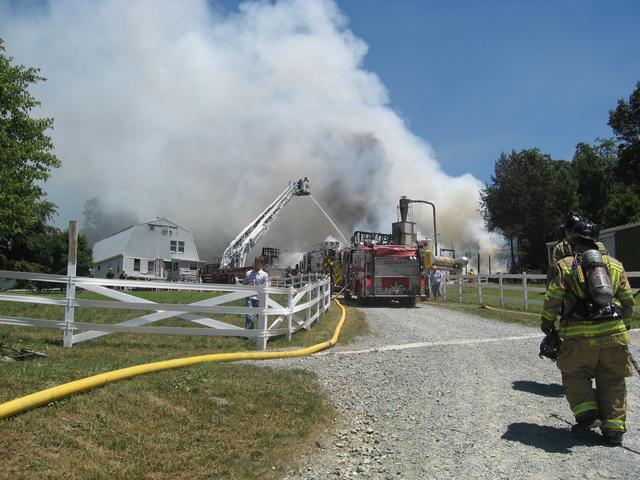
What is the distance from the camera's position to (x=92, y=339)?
27.0ft

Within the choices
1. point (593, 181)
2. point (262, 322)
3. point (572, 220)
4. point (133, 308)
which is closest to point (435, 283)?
point (262, 322)

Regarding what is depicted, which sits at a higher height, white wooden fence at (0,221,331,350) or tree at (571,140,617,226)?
tree at (571,140,617,226)

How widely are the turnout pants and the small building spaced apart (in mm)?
43270

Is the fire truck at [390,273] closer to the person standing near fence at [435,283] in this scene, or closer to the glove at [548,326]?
the person standing near fence at [435,283]

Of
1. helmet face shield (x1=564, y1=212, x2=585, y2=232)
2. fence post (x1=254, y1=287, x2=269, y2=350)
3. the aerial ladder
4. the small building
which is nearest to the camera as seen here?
helmet face shield (x1=564, y1=212, x2=585, y2=232)

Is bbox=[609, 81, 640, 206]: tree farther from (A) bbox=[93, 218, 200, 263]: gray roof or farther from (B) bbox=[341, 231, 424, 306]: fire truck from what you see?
(A) bbox=[93, 218, 200, 263]: gray roof

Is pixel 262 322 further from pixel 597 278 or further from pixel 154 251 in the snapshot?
pixel 154 251

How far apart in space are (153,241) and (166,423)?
46537 millimetres

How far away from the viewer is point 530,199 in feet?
158

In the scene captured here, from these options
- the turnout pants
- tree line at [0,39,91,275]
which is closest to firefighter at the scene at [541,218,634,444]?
the turnout pants

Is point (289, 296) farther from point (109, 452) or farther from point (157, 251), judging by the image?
point (157, 251)

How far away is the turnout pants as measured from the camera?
417 cm

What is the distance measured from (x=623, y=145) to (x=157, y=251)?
136 feet

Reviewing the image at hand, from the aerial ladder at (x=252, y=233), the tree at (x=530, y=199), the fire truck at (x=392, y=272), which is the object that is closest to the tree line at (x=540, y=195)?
the tree at (x=530, y=199)
